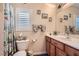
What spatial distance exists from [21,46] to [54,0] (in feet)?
2.87

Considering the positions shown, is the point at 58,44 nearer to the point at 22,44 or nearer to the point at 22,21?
the point at 22,44

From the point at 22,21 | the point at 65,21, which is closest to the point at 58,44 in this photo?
the point at 65,21

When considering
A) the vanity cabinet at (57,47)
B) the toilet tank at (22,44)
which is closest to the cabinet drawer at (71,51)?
the vanity cabinet at (57,47)

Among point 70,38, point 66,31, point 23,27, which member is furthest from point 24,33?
point 70,38

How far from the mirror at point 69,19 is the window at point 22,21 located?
48cm

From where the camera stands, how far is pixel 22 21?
1.66 metres

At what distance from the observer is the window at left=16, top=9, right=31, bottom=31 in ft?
5.44

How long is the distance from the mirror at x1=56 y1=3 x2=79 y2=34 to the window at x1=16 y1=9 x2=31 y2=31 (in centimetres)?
48

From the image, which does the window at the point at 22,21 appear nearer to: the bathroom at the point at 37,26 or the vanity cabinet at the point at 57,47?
the bathroom at the point at 37,26

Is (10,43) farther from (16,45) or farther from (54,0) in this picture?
(54,0)

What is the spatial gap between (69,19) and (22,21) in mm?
754

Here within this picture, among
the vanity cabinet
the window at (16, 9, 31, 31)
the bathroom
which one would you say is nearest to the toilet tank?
the bathroom

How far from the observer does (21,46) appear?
68.7 inches

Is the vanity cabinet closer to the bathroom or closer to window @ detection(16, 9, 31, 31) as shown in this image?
the bathroom
